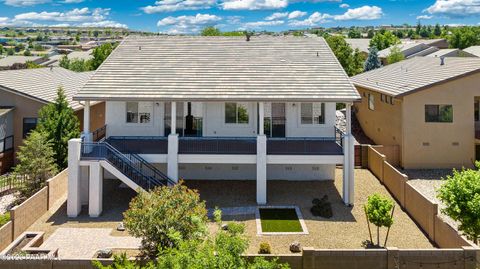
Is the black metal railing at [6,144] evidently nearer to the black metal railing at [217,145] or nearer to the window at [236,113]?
the black metal railing at [217,145]

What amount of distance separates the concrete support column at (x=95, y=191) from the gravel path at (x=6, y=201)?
4868mm

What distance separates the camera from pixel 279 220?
17.9m

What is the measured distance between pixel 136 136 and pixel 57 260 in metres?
11.1

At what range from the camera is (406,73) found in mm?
31906

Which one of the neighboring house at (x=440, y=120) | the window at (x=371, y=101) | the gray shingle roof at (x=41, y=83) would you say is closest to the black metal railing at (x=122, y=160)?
the gray shingle roof at (x=41, y=83)

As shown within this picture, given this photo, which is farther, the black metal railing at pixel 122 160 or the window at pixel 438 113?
the window at pixel 438 113

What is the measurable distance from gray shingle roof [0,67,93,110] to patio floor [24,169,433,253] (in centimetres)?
894

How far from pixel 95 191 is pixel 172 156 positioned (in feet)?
12.7

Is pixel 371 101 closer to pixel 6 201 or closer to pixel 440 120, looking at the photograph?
pixel 440 120

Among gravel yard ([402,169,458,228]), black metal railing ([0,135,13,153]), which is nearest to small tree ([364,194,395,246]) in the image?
gravel yard ([402,169,458,228])

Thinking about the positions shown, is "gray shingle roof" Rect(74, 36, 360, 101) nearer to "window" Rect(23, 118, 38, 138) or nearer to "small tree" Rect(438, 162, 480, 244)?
"small tree" Rect(438, 162, 480, 244)

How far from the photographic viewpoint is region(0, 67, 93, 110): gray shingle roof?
1068 inches

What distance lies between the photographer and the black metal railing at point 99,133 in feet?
70.3

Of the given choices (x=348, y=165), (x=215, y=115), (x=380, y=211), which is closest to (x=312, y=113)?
(x=348, y=165)
